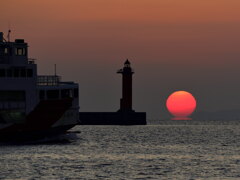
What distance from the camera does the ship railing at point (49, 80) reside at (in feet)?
259

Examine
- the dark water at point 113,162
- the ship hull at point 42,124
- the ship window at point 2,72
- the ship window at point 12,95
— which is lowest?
the dark water at point 113,162

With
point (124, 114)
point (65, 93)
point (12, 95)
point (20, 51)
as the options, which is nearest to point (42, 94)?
point (12, 95)

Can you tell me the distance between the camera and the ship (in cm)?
7344

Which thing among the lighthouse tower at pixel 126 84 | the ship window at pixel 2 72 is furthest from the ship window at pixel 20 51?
the lighthouse tower at pixel 126 84

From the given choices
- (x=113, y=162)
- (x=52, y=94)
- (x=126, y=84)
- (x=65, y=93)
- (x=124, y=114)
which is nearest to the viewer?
(x=113, y=162)

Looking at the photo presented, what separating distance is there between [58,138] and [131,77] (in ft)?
242

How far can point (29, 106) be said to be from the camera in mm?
74688

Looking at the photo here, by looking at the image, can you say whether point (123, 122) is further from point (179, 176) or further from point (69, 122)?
point (179, 176)

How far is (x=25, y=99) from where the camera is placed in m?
74.4

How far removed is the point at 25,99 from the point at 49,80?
20.3 feet

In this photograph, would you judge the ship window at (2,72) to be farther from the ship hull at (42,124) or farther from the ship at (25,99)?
the ship hull at (42,124)

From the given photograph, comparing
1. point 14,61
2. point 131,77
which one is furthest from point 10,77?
point 131,77

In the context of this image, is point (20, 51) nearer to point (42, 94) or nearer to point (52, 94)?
point (42, 94)

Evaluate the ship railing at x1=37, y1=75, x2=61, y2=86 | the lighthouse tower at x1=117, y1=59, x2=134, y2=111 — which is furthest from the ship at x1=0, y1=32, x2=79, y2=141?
the lighthouse tower at x1=117, y1=59, x2=134, y2=111
